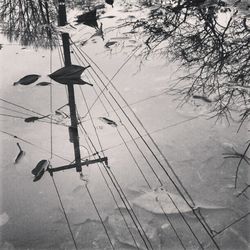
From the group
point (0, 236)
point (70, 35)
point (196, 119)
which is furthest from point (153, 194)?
point (70, 35)

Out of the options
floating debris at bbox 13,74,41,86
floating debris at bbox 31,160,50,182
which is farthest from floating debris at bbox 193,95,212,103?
→ floating debris at bbox 13,74,41,86

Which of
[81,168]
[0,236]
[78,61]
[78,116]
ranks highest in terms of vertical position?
[78,61]

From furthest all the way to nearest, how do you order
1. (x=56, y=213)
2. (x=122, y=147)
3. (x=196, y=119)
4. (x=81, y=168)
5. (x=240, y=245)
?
(x=196, y=119)
(x=122, y=147)
(x=81, y=168)
(x=56, y=213)
(x=240, y=245)

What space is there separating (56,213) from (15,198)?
49 cm

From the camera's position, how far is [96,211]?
3510mm

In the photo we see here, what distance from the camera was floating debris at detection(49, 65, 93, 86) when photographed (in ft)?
15.4

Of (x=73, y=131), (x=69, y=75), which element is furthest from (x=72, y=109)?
(x=69, y=75)

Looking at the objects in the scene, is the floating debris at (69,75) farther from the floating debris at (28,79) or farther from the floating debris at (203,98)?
the floating debris at (203,98)

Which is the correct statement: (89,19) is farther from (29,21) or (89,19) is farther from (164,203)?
(164,203)

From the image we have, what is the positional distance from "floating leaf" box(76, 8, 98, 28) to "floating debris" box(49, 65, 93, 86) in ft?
4.33

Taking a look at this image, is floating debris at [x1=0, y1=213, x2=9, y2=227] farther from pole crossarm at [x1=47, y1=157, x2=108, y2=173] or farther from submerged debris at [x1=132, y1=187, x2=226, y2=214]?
submerged debris at [x1=132, y1=187, x2=226, y2=214]

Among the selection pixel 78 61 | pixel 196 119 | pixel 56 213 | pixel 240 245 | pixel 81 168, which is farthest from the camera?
pixel 78 61

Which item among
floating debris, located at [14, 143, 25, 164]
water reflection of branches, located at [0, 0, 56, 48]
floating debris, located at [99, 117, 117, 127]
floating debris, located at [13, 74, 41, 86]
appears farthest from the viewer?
water reflection of branches, located at [0, 0, 56, 48]

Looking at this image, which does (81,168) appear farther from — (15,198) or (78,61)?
(78,61)
